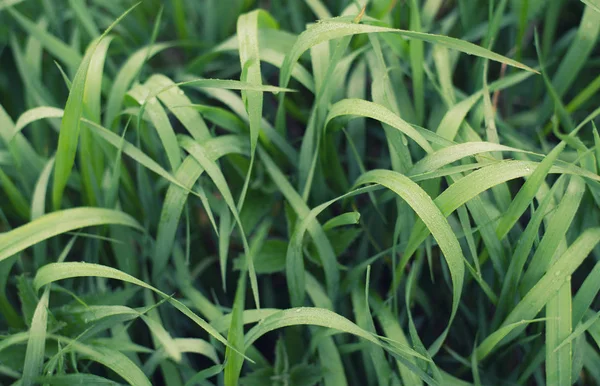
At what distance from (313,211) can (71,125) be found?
0.35 m

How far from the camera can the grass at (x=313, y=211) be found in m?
0.71

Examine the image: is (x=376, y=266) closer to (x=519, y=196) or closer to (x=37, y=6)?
(x=519, y=196)

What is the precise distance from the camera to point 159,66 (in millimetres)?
1183

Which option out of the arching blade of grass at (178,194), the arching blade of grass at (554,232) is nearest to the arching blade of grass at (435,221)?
the arching blade of grass at (554,232)

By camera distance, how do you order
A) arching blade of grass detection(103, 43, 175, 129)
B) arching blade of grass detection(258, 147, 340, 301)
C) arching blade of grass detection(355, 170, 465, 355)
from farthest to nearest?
arching blade of grass detection(103, 43, 175, 129) < arching blade of grass detection(258, 147, 340, 301) < arching blade of grass detection(355, 170, 465, 355)

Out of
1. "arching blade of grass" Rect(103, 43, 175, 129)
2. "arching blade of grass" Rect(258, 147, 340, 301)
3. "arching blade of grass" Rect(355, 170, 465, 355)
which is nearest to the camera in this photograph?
"arching blade of grass" Rect(355, 170, 465, 355)

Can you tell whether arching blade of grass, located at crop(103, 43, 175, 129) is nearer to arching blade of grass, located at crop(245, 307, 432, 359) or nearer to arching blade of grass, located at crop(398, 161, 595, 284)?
arching blade of grass, located at crop(245, 307, 432, 359)

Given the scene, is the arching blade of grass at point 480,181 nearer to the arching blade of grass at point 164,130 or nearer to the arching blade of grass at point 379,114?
the arching blade of grass at point 379,114

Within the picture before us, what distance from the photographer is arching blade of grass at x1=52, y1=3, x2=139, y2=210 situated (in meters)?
0.73

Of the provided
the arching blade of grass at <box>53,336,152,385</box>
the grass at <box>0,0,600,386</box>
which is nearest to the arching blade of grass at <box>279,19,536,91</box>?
the grass at <box>0,0,600,386</box>

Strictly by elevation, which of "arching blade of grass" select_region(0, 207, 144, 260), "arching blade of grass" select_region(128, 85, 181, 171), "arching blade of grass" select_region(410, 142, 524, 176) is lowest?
"arching blade of grass" select_region(410, 142, 524, 176)

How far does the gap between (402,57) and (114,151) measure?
482 mm

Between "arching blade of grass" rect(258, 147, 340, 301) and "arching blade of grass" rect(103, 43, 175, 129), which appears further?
"arching blade of grass" rect(103, 43, 175, 129)

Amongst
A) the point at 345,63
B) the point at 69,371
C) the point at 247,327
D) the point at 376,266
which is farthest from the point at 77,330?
the point at 345,63
